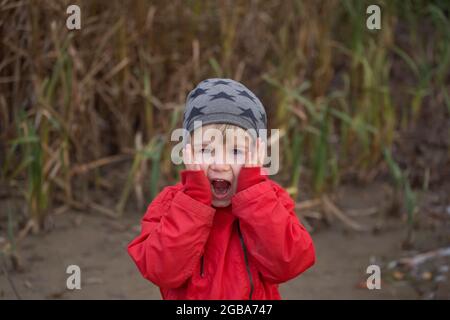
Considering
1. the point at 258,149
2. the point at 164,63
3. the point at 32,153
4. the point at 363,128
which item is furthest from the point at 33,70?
the point at 258,149

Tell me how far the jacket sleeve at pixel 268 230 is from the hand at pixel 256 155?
0.7 inches

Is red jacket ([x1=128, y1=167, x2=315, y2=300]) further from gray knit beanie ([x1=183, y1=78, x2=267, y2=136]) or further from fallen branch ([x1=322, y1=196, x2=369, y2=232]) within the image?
fallen branch ([x1=322, y1=196, x2=369, y2=232])

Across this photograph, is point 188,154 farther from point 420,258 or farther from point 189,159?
point 420,258

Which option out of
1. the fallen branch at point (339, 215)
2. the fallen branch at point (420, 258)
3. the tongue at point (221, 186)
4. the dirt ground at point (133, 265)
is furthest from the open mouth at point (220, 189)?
the fallen branch at point (339, 215)

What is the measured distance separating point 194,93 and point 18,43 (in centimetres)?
181

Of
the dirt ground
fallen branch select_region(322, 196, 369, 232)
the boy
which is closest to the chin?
the boy

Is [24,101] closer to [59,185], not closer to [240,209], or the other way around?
[59,185]

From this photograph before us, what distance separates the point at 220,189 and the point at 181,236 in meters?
0.18

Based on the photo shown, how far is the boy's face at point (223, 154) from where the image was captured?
1932mm

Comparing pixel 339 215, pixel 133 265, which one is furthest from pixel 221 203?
pixel 339 215

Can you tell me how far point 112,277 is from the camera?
3.36 metres

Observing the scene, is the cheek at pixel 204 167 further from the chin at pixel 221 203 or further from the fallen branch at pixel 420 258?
the fallen branch at pixel 420 258

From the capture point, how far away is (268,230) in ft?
6.23

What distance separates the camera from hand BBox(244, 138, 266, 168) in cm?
195
